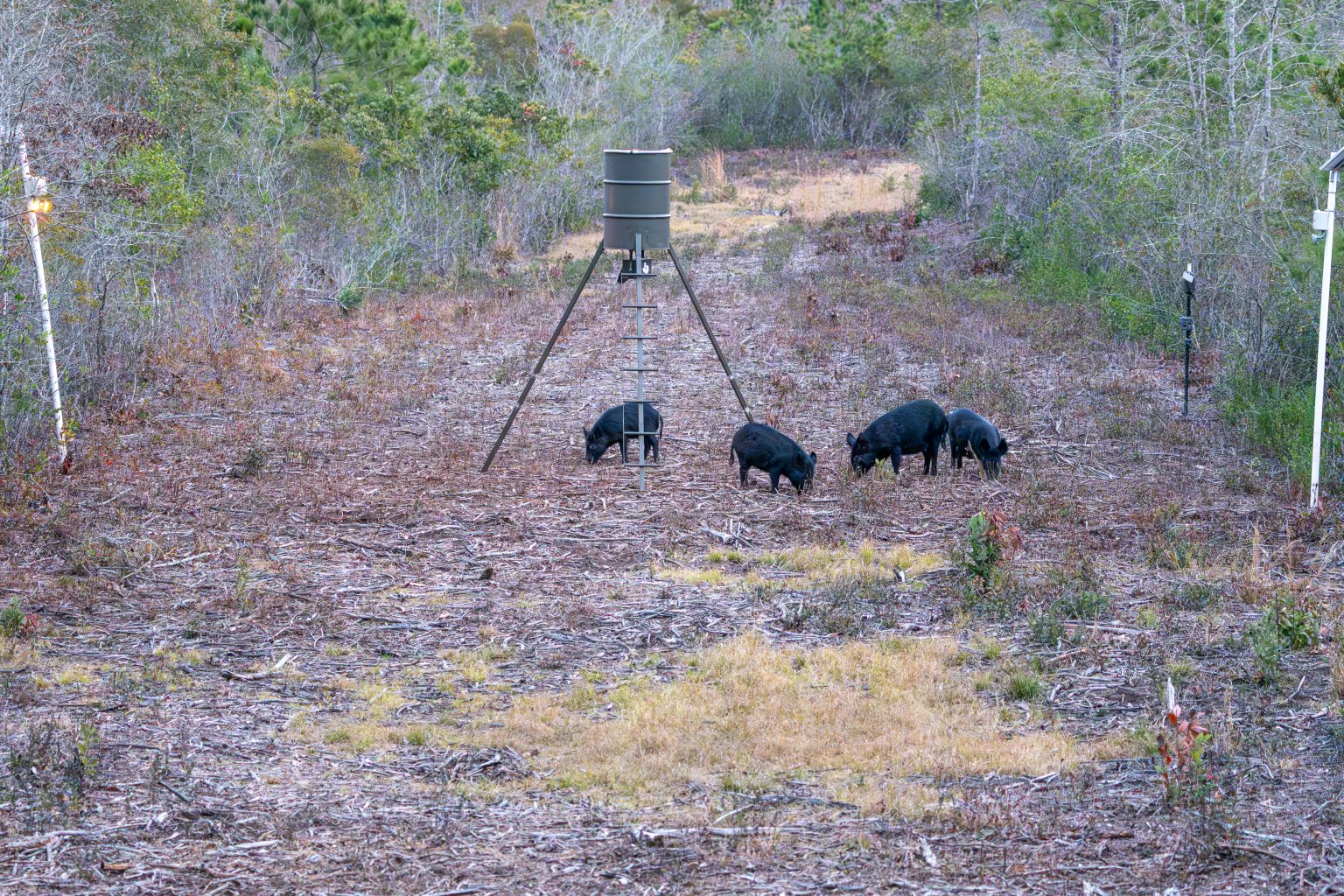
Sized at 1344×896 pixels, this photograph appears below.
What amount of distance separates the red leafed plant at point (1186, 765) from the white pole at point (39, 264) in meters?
9.01

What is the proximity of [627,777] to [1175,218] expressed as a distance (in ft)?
38.7

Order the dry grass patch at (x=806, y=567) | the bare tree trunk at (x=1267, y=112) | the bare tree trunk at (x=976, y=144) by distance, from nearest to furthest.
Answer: the dry grass patch at (x=806, y=567) → the bare tree trunk at (x=1267, y=112) → the bare tree trunk at (x=976, y=144)

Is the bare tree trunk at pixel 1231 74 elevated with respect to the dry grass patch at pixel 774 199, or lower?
elevated

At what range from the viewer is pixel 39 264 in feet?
37.6

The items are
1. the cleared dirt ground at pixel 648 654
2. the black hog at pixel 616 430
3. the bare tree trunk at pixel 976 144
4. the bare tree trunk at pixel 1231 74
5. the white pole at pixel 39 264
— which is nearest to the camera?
the cleared dirt ground at pixel 648 654

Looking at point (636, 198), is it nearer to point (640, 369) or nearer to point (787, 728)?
point (640, 369)

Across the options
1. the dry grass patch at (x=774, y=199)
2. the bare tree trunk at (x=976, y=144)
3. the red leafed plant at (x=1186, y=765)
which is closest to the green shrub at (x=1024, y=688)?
the red leafed plant at (x=1186, y=765)

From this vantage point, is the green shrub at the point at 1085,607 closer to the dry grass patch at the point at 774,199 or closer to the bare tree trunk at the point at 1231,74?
the bare tree trunk at the point at 1231,74

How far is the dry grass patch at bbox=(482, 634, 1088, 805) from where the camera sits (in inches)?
267

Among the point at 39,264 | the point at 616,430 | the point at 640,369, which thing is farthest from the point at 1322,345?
the point at 39,264

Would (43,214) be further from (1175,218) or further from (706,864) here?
(1175,218)

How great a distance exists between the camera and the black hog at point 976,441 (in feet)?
39.4

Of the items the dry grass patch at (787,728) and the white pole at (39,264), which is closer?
the dry grass patch at (787,728)

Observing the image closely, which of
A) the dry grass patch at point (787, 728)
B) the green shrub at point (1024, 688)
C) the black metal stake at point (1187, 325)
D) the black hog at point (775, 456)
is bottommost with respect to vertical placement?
the dry grass patch at point (787, 728)
